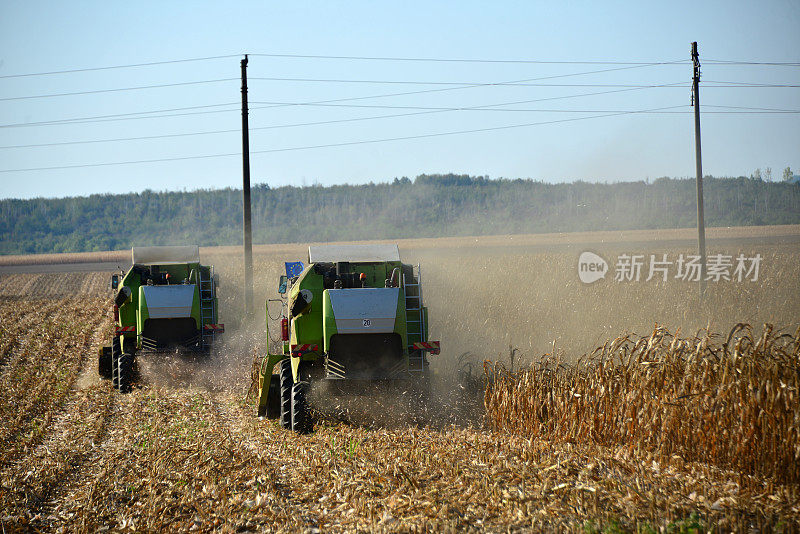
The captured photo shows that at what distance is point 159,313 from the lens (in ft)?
51.2

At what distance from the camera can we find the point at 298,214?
97.1 metres

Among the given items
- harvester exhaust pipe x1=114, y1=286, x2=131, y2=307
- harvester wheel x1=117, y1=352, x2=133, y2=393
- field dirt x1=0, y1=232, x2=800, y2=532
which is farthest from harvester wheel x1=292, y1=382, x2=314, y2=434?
harvester exhaust pipe x1=114, y1=286, x2=131, y2=307

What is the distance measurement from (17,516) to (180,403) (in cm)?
598

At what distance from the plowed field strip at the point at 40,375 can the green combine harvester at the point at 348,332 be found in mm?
3569

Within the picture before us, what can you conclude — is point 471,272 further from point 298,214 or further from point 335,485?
point 298,214

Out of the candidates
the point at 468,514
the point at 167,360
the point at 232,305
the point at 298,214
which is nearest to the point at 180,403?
the point at 167,360

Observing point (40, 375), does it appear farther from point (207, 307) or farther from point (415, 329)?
point (415, 329)

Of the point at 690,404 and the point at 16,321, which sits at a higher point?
the point at 690,404

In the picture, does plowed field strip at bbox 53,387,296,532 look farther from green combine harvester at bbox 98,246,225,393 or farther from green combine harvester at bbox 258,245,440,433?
green combine harvester at bbox 98,246,225,393

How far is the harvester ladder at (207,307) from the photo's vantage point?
53.3 ft

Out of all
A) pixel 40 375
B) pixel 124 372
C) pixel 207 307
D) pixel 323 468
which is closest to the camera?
pixel 323 468

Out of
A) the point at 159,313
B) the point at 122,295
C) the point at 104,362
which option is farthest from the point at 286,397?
the point at 104,362

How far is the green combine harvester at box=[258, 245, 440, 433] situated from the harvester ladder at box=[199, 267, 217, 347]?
5.32 m

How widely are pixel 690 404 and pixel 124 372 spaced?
38.4 ft
